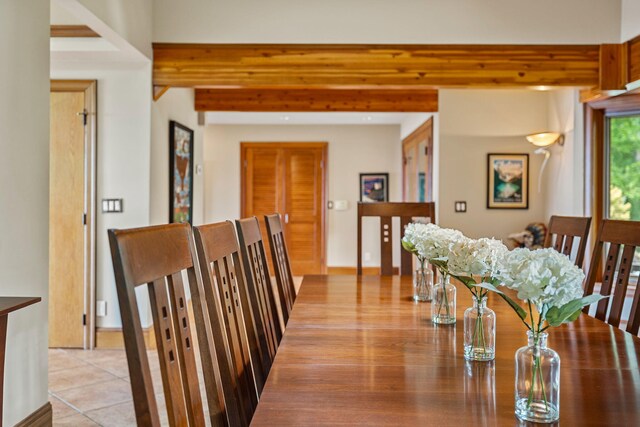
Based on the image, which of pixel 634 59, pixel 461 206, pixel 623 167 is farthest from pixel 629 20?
pixel 461 206

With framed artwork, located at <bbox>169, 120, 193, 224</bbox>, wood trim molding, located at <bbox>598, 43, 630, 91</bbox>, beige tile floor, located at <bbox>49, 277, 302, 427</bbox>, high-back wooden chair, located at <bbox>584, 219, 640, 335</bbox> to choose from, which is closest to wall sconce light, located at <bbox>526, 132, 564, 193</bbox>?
wood trim molding, located at <bbox>598, 43, 630, 91</bbox>

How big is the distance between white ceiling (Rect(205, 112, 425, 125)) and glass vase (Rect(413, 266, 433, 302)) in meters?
4.72

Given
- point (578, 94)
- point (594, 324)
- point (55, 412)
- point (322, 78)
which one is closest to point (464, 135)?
point (578, 94)

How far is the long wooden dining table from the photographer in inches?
38.7

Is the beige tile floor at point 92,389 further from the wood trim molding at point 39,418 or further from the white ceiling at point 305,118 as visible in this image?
the white ceiling at point 305,118

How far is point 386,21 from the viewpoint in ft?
13.0

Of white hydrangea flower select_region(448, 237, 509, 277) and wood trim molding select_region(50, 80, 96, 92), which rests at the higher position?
wood trim molding select_region(50, 80, 96, 92)

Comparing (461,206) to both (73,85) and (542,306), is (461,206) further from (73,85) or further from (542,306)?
(542,306)

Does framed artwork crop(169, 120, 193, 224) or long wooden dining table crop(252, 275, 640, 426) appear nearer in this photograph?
long wooden dining table crop(252, 275, 640, 426)

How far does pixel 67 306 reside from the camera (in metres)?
3.97

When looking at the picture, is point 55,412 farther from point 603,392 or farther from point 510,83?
point 510,83

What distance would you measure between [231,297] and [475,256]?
665mm

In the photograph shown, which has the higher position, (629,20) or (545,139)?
(629,20)

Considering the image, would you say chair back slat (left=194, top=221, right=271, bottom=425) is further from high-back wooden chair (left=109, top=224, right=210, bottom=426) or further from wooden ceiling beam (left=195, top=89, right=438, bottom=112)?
wooden ceiling beam (left=195, top=89, right=438, bottom=112)
